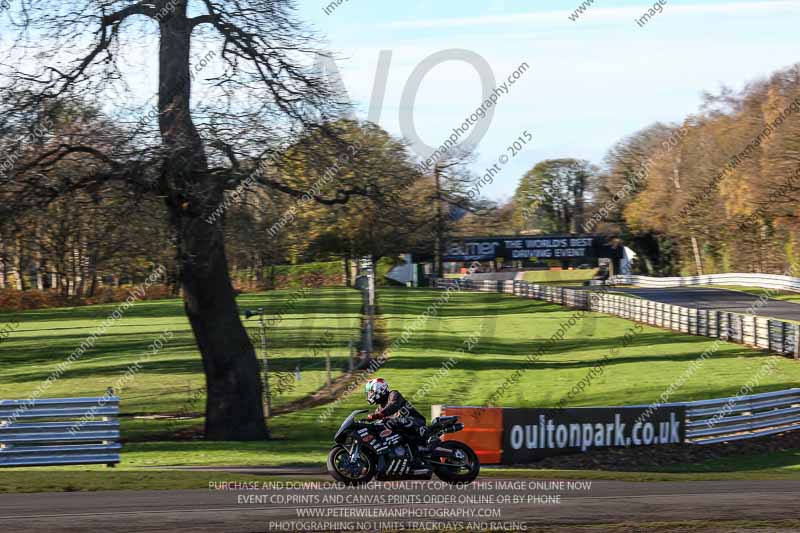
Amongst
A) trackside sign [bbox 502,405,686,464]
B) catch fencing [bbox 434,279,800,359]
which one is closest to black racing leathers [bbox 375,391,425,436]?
trackside sign [bbox 502,405,686,464]

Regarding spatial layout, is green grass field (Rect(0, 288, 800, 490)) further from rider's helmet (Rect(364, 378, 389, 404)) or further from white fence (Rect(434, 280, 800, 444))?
rider's helmet (Rect(364, 378, 389, 404))

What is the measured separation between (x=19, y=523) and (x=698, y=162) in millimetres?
65865

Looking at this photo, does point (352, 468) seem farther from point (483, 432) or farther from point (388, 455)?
point (483, 432)

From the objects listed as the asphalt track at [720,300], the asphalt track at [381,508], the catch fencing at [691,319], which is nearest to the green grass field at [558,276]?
the asphalt track at [720,300]

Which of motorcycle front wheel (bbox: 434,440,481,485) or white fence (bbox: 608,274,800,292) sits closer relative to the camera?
motorcycle front wheel (bbox: 434,440,481,485)

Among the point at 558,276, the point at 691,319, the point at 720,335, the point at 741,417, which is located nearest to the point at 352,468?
the point at 741,417

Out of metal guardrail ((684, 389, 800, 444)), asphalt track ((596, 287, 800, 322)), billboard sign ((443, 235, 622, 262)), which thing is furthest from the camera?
billboard sign ((443, 235, 622, 262))

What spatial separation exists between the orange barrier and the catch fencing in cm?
1934

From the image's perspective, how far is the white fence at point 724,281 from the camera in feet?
189

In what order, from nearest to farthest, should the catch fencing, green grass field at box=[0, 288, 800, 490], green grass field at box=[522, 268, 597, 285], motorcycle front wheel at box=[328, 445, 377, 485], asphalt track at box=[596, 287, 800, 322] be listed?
motorcycle front wheel at box=[328, 445, 377, 485] < green grass field at box=[0, 288, 800, 490] < the catch fencing < asphalt track at box=[596, 287, 800, 322] < green grass field at box=[522, 268, 597, 285]

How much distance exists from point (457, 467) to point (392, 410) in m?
1.31

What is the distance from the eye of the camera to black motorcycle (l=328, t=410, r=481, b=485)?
1191cm

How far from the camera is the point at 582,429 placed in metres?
18.2

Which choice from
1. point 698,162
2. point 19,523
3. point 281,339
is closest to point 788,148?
point 698,162
